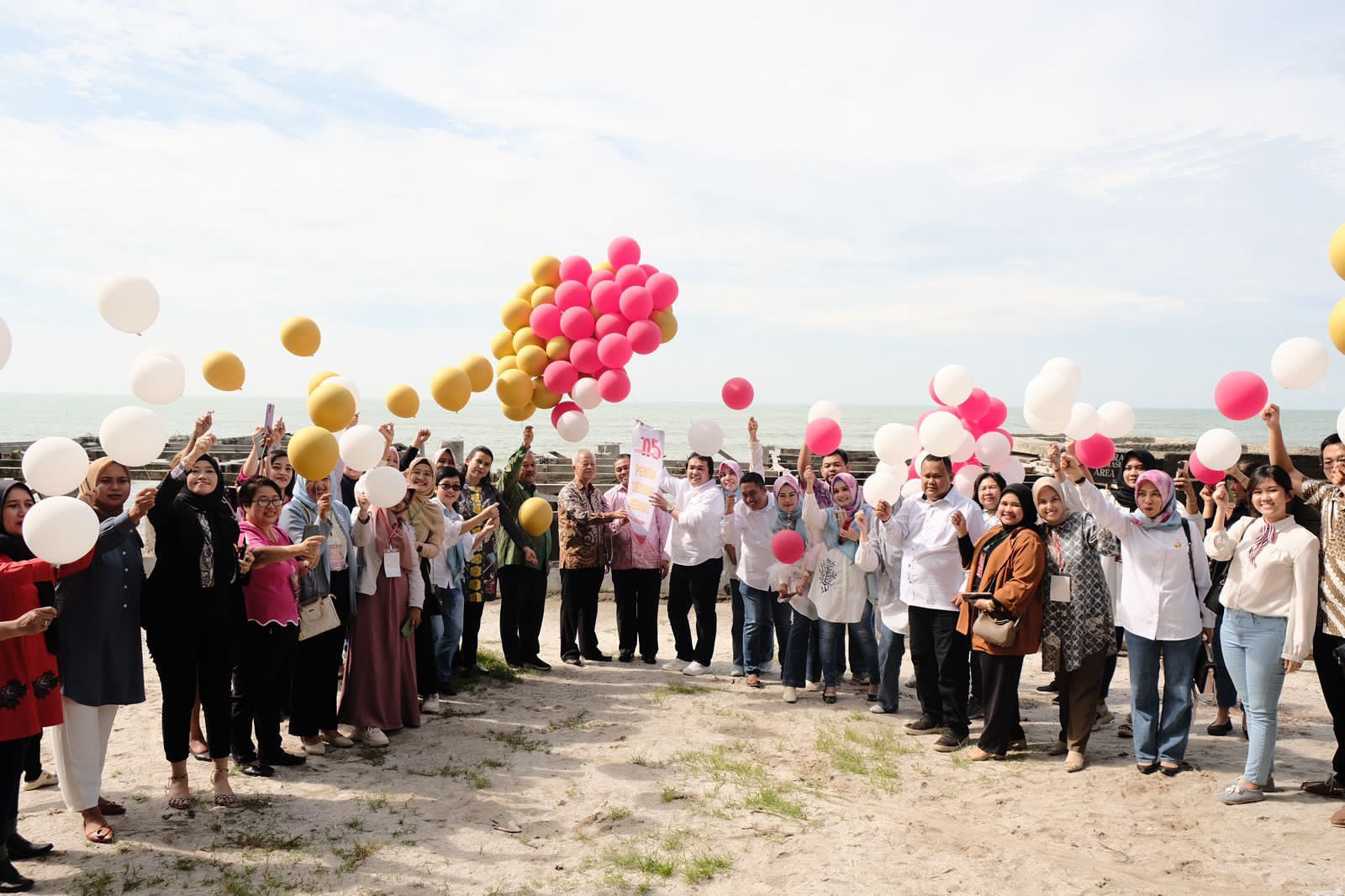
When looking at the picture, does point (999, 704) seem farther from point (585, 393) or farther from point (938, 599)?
point (585, 393)

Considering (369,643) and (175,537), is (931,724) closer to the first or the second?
(369,643)

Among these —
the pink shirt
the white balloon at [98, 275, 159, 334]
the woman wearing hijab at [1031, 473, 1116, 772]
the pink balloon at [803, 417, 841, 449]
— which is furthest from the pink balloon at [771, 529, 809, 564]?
the white balloon at [98, 275, 159, 334]

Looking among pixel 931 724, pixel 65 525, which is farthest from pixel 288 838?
pixel 931 724

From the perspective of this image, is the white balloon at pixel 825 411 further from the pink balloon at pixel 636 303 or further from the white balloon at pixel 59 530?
the white balloon at pixel 59 530

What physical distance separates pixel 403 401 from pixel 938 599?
3598mm

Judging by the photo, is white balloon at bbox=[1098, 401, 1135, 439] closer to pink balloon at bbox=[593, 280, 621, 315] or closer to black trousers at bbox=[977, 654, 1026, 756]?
black trousers at bbox=[977, 654, 1026, 756]

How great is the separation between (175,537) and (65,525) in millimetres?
757

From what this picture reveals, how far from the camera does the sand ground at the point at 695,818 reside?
368cm

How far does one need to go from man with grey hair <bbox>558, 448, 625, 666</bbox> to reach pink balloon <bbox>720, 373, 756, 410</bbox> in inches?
45.2

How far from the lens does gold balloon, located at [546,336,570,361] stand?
7.09m

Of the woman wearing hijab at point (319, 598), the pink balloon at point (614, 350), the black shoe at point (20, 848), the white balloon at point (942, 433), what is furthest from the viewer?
the pink balloon at point (614, 350)

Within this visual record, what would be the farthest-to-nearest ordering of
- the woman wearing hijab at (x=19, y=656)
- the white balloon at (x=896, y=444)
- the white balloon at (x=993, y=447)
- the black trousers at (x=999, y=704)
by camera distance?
1. the white balloon at (x=993, y=447)
2. the white balloon at (x=896, y=444)
3. the black trousers at (x=999, y=704)
4. the woman wearing hijab at (x=19, y=656)

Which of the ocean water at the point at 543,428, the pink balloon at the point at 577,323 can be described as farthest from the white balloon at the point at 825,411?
the ocean water at the point at 543,428

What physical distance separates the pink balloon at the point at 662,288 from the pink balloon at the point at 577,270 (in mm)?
518
